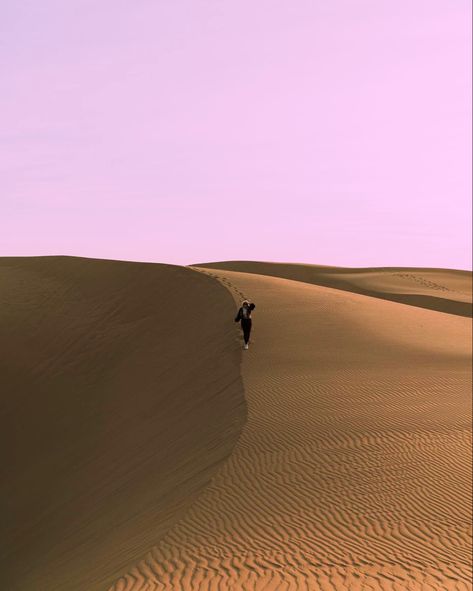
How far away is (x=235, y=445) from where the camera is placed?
11938mm

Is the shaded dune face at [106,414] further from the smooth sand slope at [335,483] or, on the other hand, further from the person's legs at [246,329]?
the smooth sand slope at [335,483]

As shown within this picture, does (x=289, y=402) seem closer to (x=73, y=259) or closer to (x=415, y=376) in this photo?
(x=415, y=376)

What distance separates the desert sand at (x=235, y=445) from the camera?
8633 mm

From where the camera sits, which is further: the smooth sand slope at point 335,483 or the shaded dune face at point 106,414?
the shaded dune face at point 106,414

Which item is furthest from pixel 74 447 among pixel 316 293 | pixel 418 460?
pixel 316 293

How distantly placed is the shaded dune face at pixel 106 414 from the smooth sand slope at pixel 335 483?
570mm

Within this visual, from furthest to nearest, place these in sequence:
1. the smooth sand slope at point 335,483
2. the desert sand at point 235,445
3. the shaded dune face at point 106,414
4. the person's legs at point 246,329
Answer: the person's legs at point 246,329
the shaded dune face at point 106,414
the desert sand at point 235,445
the smooth sand slope at point 335,483

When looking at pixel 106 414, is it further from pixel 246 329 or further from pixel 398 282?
pixel 398 282

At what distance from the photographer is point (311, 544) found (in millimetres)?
8852

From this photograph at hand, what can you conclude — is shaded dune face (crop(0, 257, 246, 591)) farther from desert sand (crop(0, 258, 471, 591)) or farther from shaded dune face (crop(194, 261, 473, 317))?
shaded dune face (crop(194, 261, 473, 317))

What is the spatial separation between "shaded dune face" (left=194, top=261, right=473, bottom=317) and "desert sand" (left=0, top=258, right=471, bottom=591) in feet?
44.6

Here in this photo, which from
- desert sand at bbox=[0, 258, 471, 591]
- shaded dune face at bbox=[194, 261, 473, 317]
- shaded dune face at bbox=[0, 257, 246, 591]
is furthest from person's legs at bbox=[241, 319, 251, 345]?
shaded dune face at bbox=[194, 261, 473, 317]

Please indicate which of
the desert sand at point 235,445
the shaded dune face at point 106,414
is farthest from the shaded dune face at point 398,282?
the shaded dune face at point 106,414

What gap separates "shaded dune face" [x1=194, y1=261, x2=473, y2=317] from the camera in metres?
39.8
